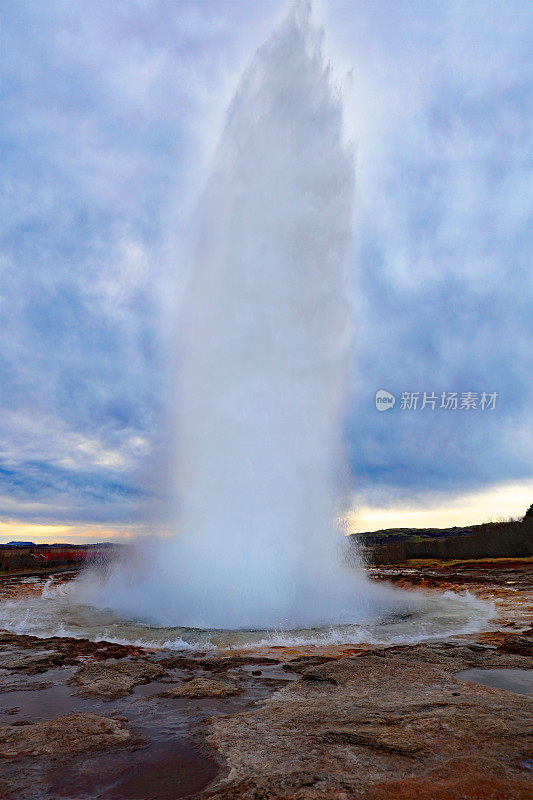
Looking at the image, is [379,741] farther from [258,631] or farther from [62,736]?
[258,631]

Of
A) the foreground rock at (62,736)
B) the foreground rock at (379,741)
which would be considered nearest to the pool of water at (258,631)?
the foreground rock at (379,741)

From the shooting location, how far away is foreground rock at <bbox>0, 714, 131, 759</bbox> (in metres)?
4.09

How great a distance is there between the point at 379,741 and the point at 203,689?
2801 millimetres

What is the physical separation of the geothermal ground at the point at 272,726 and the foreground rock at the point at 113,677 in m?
0.03

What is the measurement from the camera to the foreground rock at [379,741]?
311 cm

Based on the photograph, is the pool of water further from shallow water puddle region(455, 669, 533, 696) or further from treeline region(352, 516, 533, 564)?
treeline region(352, 516, 533, 564)

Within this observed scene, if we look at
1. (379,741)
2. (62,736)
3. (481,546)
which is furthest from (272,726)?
(481,546)

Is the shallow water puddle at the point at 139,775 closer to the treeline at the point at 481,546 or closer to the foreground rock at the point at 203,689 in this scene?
the foreground rock at the point at 203,689

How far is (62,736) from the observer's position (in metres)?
4.38

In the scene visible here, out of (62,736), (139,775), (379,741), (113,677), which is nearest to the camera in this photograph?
(139,775)

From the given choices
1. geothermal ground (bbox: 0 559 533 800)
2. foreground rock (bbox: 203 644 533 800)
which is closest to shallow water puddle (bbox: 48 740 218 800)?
geothermal ground (bbox: 0 559 533 800)

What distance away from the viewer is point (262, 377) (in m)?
16.0

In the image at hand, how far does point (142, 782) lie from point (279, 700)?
7.39 ft

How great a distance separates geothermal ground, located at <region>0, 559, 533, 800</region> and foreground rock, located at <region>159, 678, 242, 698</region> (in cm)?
3
